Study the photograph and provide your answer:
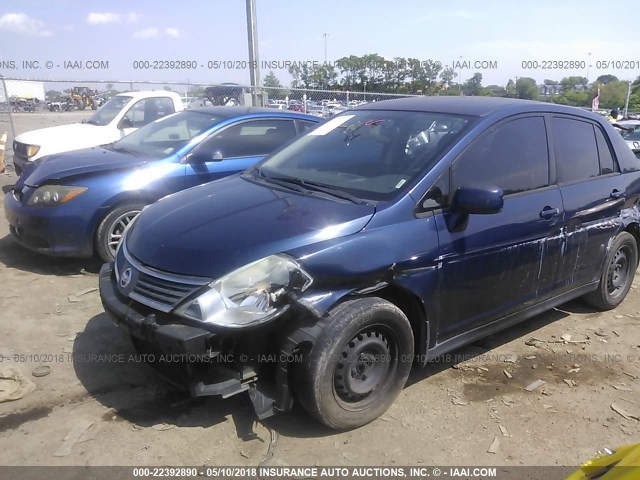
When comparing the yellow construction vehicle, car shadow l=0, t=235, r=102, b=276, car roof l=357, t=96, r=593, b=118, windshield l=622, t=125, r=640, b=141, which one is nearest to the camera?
car roof l=357, t=96, r=593, b=118

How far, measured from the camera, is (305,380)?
9.23ft

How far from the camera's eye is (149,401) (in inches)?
129

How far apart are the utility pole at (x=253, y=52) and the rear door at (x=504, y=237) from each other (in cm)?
930

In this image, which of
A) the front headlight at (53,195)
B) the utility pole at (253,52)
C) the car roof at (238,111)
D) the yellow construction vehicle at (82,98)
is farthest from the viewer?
the yellow construction vehicle at (82,98)

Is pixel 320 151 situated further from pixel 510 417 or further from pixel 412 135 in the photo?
pixel 510 417

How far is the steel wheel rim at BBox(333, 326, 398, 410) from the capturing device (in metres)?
2.97

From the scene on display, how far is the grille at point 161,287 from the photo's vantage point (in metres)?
2.80

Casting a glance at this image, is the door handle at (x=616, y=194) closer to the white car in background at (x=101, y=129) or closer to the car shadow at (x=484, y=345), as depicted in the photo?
the car shadow at (x=484, y=345)

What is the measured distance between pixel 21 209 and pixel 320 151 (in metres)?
3.04

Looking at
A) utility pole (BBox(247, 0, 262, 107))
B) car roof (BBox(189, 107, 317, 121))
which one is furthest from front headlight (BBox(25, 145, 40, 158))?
utility pole (BBox(247, 0, 262, 107))

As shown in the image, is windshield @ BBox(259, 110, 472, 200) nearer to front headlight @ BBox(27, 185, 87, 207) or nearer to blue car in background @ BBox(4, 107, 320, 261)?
blue car in background @ BBox(4, 107, 320, 261)

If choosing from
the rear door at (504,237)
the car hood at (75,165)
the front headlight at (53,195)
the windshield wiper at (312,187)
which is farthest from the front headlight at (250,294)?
the car hood at (75,165)

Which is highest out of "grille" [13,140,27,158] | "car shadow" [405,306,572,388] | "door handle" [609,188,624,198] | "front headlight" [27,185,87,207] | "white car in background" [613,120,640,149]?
"door handle" [609,188,624,198]

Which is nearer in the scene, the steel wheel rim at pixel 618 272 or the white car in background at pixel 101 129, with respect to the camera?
the steel wheel rim at pixel 618 272
